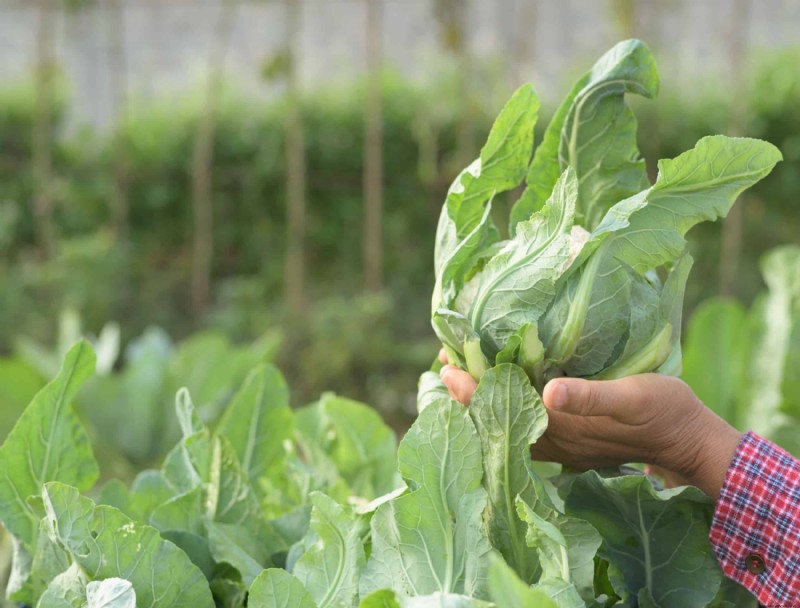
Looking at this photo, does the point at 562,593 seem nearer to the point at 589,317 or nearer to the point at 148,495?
the point at 589,317

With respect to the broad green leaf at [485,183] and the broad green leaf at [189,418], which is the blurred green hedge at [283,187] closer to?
the broad green leaf at [189,418]

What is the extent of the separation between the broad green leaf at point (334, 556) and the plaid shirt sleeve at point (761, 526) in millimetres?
363

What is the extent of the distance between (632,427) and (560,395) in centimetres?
11

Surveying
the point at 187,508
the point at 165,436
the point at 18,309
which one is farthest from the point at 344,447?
the point at 18,309

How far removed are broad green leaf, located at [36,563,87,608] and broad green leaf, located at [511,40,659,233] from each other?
57 centimetres

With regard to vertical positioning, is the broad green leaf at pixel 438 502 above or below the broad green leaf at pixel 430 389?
below

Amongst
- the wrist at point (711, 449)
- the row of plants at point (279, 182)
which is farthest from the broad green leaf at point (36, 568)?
the row of plants at point (279, 182)

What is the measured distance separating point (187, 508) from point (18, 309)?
3.52 m

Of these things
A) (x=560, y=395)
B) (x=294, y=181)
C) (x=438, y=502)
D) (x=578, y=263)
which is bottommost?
(x=294, y=181)

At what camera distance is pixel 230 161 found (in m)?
5.02

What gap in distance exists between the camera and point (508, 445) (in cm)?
91

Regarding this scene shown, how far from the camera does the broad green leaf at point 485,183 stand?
3.36 feet

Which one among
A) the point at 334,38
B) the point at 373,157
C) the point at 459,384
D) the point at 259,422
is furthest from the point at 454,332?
the point at 334,38

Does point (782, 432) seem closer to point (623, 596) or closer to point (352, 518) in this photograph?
point (623, 596)
